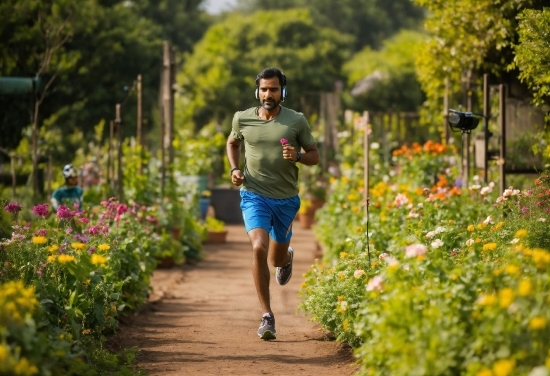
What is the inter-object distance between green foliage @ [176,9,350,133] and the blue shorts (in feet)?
79.8

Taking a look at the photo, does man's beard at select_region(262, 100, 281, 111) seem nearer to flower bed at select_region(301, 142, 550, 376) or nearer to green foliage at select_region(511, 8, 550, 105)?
flower bed at select_region(301, 142, 550, 376)

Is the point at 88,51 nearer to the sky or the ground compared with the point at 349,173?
nearer to the sky

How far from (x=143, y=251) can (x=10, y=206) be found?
2.48m

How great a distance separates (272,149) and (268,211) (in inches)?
16.4

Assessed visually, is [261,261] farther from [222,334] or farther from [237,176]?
[222,334]

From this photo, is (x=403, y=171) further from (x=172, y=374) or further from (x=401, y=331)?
(x=401, y=331)

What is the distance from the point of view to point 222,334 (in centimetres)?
759

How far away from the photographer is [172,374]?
6.11m

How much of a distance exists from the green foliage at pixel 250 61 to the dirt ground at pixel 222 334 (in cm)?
2112

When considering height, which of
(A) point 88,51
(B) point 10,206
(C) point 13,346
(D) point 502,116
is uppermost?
(A) point 88,51

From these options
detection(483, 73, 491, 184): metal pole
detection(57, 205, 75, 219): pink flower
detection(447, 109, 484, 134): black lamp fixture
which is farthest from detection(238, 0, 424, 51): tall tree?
detection(57, 205, 75, 219): pink flower

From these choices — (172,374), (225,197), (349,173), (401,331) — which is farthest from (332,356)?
(225,197)

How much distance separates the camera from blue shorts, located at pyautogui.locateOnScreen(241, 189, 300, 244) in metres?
7.21

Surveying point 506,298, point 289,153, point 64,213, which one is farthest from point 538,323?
point 64,213
